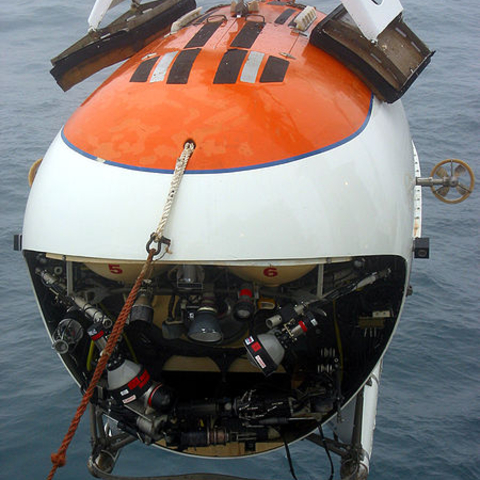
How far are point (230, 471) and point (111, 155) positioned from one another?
7.46 metres

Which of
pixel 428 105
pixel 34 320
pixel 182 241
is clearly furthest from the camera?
pixel 428 105

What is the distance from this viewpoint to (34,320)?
608 inches

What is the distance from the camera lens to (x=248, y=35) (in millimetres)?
7672

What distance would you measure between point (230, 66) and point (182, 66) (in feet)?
1.58

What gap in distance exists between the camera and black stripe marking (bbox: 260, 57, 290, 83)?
681 centimetres

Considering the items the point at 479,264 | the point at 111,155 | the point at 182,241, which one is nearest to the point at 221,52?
the point at 111,155

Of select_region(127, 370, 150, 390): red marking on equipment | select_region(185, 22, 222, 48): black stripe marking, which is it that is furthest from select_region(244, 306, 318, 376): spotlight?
select_region(185, 22, 222, 48): black stripe marking

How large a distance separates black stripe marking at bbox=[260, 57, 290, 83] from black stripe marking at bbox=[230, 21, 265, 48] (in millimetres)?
424

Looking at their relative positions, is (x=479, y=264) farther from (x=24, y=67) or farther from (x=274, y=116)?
(x=24, y=67)

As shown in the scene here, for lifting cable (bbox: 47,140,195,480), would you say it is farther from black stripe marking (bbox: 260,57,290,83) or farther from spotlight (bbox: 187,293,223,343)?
black stripe marking (bbox: 260,57,290,83)

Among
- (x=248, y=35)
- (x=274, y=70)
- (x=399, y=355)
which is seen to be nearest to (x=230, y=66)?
(x=274, y=70)

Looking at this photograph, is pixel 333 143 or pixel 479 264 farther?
pixel 479 264

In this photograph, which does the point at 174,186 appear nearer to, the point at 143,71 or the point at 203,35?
the point at 143,71

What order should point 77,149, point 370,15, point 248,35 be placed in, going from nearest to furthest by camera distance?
point 77,149 → point 370,15 → point 248,35
